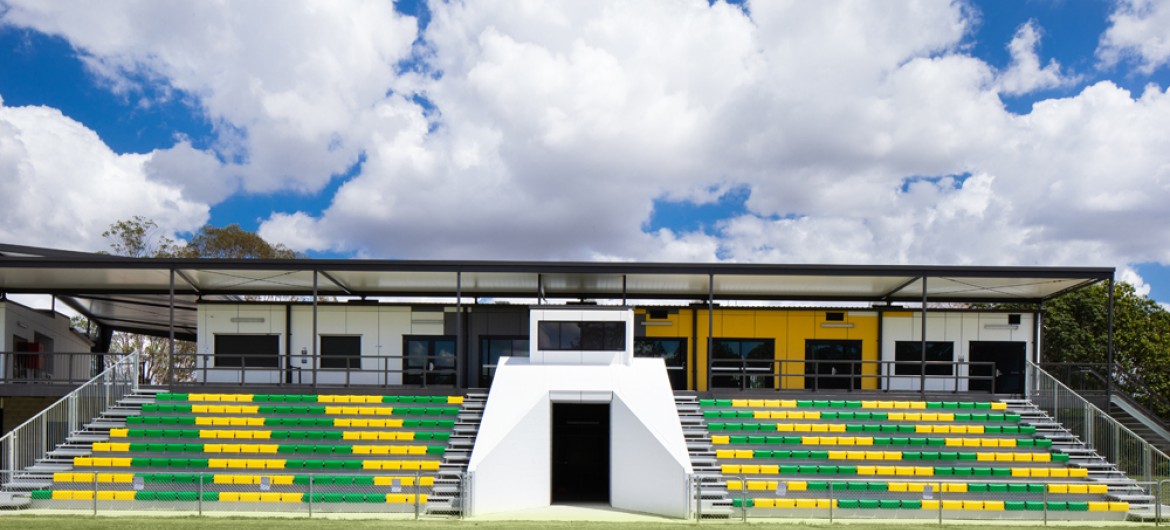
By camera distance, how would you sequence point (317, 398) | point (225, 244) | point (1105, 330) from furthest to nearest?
point (225, 244), point (1105, 330), point (317, 398)

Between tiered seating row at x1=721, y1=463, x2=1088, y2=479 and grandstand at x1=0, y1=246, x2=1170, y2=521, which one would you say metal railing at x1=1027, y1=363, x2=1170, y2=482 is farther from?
tiered seating row at x1=721, y1=463, x2=1088, y2=479

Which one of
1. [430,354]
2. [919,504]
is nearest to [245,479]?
[430,354]

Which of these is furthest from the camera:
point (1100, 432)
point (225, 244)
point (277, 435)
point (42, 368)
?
point (225, 244)

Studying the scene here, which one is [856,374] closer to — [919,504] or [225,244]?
[919,504]

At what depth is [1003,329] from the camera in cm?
2638

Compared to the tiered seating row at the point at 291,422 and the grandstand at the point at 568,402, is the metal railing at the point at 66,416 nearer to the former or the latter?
the grandstand at the point at 568,402

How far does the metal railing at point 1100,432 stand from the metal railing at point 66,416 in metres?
24.6

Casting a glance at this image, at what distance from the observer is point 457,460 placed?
65.4 ft

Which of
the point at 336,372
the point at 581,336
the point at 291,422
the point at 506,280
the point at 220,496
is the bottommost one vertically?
the point at 220,496

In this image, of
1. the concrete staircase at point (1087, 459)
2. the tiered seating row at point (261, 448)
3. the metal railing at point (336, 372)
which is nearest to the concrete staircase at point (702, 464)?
the tiered seating row at point (261, 448)

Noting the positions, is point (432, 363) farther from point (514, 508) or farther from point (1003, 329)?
point (1003, 329)

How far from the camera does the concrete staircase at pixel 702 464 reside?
57.7ft

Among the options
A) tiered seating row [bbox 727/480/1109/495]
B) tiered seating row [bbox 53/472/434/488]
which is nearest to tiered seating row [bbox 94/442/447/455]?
tiered seating row [bbox 53/472/434/488]

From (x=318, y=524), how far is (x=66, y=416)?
34.1ft
